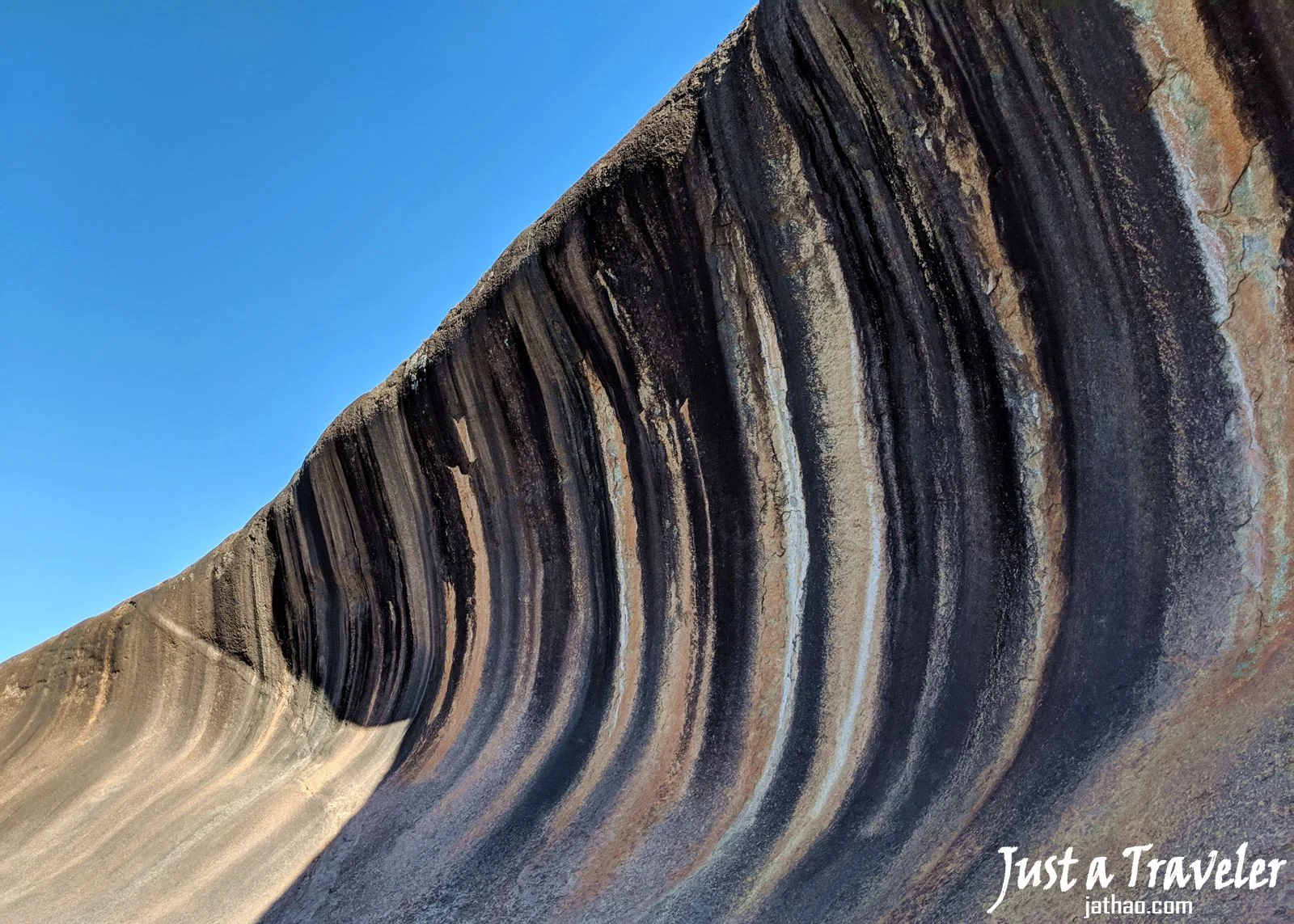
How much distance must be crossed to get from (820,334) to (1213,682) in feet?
6.10

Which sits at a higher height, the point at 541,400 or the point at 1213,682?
the point at 541,400

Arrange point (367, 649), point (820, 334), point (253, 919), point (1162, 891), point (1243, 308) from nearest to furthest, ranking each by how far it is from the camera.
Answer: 1. point (1162, 891)
2. point (1243, 308)
3. point (820, 334)
4. point (253, 919)
5. point (367, 649)

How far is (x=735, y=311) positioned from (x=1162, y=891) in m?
2.63

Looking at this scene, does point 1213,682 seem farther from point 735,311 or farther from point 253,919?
point 253,919

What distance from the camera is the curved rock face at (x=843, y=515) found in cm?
243

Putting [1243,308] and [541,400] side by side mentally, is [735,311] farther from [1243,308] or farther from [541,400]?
[1243,308]

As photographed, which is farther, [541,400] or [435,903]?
[541,400]

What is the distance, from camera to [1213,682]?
7.27 ft

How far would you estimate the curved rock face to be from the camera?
2428 millimetres

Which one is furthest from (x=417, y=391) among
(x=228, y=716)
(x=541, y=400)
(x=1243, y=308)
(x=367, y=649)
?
(x=1243, y=308)

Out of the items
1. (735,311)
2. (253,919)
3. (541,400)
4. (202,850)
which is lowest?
(253,919)

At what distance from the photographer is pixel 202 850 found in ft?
16.6

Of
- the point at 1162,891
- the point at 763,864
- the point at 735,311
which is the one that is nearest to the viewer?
the point at 1162,891

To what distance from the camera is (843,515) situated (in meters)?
3.55
